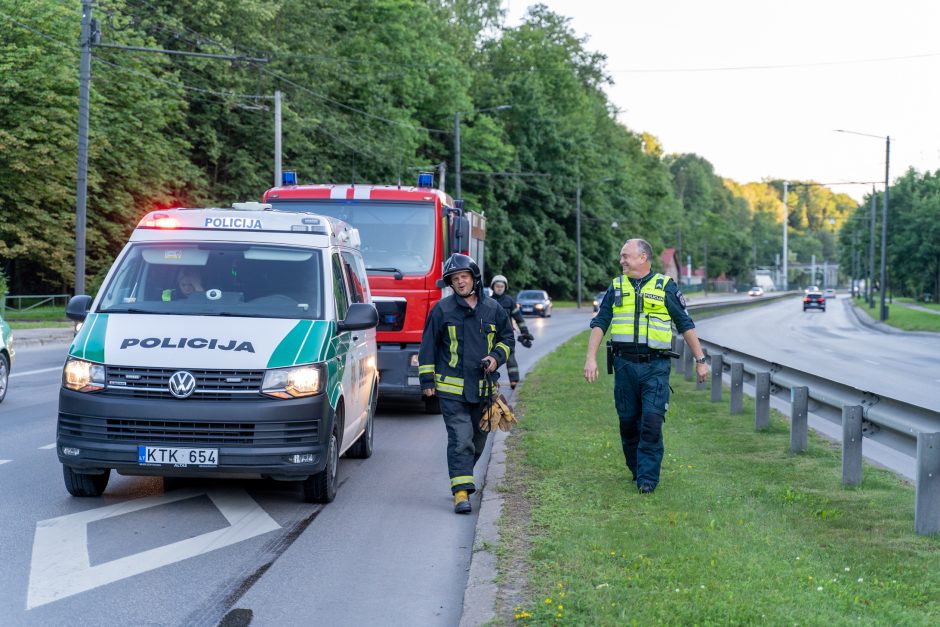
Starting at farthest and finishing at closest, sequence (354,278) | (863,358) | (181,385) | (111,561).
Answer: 1. (863,358)
2. (354,278)
3. (181,385)
4. (111,561)

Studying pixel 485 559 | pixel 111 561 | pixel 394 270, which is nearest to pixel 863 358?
pixel 394 270

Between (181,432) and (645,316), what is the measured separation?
338cm

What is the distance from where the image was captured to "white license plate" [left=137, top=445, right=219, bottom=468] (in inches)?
294

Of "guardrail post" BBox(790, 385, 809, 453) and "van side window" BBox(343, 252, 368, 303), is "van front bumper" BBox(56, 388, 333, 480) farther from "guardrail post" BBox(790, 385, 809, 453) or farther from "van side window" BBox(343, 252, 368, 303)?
"guardrail post" BBox(790, 385, 809, 453)

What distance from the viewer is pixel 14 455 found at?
A: 10.2 metres

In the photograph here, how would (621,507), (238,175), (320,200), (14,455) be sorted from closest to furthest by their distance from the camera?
(621,507), (14,455), (320,200), (238,175)

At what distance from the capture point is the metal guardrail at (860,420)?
676 centimetres

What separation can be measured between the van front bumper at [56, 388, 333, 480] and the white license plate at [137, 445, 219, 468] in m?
0.02

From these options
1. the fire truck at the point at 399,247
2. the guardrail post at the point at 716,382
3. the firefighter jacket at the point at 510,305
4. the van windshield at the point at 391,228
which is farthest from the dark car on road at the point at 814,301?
the van windshield at the point at 391,228

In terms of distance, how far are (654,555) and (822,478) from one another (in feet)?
10.3

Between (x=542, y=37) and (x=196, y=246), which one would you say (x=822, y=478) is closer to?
(x=196, y=246)

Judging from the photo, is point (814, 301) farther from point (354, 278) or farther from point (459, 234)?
point (354, 278)

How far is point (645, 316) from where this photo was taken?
27.2 ft

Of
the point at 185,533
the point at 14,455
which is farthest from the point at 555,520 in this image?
the point at 14,455
